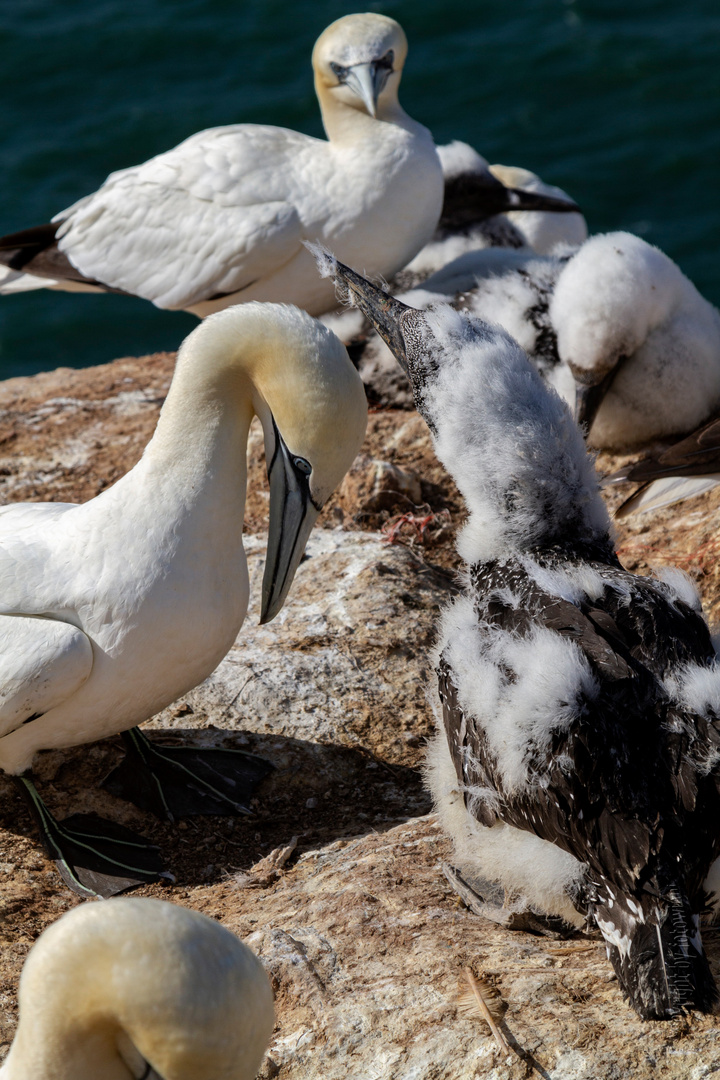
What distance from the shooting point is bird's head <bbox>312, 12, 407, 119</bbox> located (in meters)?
7.21

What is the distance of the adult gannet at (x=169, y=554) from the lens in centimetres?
362

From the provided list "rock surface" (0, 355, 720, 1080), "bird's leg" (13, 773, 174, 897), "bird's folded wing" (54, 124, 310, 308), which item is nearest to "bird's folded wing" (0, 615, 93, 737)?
"bird's leg" (13, 773, 174, 897)

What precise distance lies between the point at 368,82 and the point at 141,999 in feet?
20.5

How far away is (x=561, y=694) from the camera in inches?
119

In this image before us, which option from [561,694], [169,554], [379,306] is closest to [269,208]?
[379,306]

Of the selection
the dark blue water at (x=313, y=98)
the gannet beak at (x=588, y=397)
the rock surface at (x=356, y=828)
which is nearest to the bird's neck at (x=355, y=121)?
the rock surface at (x=356, y=828)

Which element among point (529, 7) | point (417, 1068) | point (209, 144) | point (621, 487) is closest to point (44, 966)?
point (417, 1068)

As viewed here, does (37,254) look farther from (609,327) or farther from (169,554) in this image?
(169,554)

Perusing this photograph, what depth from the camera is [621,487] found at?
6.28m

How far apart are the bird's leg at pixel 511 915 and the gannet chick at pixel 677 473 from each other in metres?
2.48

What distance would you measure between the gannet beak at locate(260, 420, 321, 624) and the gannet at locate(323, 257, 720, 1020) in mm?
466

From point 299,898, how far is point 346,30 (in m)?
5.54

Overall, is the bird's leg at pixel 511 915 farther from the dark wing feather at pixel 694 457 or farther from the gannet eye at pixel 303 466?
the dark wing feather at pixel 694 457

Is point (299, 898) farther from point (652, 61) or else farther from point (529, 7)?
point (529, 7)
